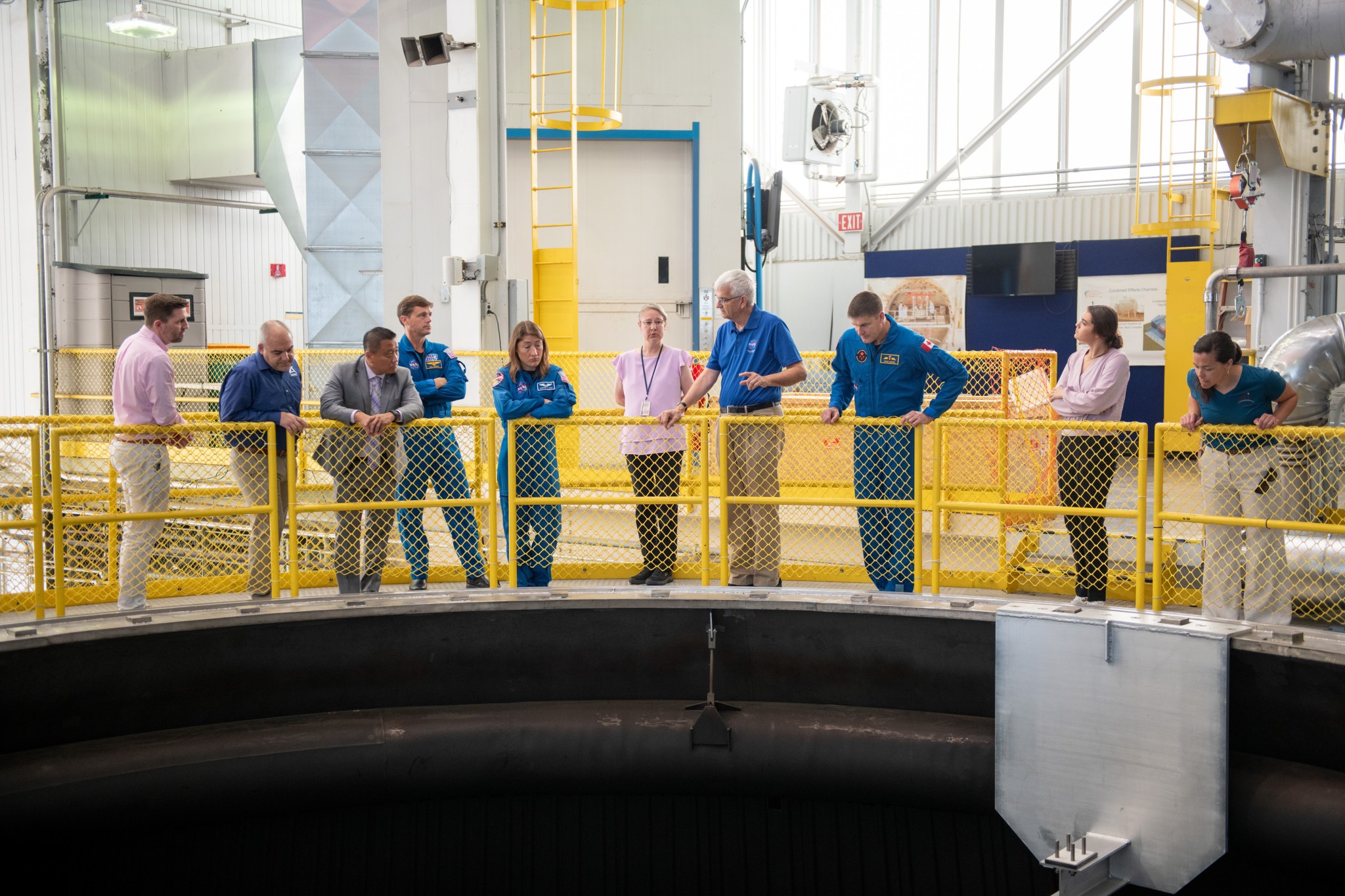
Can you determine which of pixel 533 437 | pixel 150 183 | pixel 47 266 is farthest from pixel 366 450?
pixel 150 183

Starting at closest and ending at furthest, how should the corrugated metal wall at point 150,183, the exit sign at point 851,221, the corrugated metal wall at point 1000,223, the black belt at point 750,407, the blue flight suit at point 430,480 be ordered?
the blue flight suit at point 430,480 → the black belt at point 750,407 → the corrugated metal wall at point 1000,223 → the corrugated metal wall at point 150,183 → the exit sign at point 851,221

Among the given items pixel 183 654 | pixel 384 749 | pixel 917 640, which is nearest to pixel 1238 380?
pixel 917 640

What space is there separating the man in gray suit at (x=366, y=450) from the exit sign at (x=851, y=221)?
1431 cm

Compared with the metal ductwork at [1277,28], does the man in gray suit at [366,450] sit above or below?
below

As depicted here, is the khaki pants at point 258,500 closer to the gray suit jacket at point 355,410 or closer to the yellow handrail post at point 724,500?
the gray suit jacket at point 355,410

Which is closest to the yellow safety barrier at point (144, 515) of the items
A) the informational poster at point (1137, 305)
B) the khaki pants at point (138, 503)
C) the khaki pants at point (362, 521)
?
the khaki pants at point (138, 503)

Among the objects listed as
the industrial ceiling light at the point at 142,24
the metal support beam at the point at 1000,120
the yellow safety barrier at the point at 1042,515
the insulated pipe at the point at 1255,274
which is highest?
the industrial ceiling light at the point at 142,24

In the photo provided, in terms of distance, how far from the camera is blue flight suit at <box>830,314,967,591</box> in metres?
5.92

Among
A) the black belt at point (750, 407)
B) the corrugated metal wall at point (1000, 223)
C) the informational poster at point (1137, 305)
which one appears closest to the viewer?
the black belt at point (750, 407)

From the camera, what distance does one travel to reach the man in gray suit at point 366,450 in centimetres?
582

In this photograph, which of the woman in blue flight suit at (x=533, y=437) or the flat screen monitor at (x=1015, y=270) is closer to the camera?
the woman in blue flight suit at (x=533, y=437)

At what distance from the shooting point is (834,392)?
246 inches

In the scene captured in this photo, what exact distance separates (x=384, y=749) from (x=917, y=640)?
2430 mm

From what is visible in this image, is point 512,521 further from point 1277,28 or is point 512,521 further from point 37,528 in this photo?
point 1277,28
